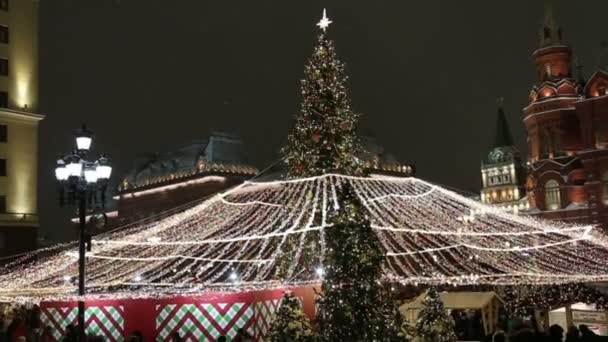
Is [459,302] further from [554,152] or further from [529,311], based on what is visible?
[554,152]

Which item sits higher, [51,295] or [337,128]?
[337,128]

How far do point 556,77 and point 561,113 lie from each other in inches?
136

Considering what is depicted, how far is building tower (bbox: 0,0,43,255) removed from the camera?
3984 centimetres

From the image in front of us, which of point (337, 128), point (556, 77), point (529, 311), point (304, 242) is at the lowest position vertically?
point (529, 311)

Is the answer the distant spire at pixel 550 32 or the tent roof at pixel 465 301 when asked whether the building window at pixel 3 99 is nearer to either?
the tent roof at pixel 465 301

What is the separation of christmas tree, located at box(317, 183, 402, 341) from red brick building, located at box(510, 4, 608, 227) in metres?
42.4

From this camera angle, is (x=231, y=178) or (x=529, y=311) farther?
(x=231, y=178)

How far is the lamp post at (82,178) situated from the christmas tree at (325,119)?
5408 millimetres

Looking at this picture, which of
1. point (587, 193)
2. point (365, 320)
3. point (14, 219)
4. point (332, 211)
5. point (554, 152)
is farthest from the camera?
point (554, 152)

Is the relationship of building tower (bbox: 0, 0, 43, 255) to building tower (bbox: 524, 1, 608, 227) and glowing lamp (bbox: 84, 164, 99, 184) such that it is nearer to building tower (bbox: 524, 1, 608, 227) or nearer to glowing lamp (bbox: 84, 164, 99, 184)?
glowing lamp (bbox: 84, 164, 99, 184)

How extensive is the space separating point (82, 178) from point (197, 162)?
189 ft

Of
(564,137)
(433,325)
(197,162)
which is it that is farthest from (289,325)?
(197,162)

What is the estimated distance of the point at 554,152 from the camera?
5591cm

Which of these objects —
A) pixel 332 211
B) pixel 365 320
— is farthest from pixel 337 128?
pixel 365 320
